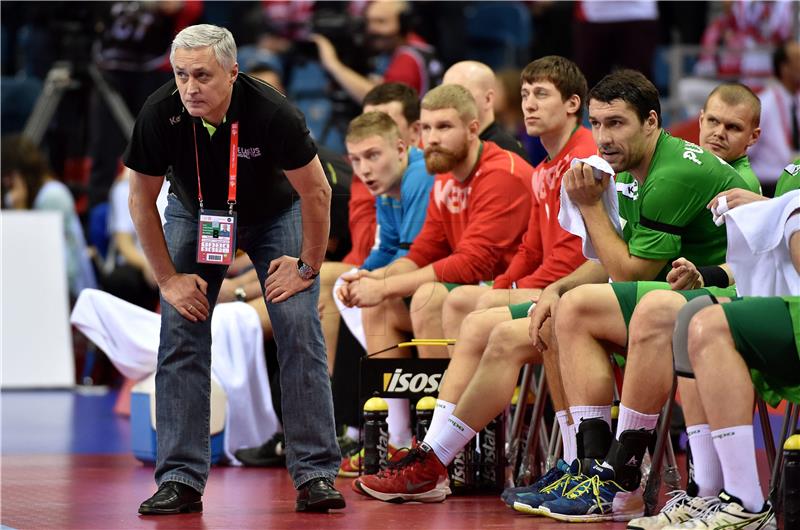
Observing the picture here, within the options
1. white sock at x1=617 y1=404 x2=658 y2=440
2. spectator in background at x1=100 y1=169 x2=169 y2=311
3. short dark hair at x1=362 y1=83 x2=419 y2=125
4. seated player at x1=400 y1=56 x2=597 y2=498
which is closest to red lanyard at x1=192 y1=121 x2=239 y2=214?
seated player at x1=400 y1=56 x2=597 y2=498

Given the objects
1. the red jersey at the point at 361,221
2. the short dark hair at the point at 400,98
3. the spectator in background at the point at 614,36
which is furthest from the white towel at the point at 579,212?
the spectator in background at the point at 614,36

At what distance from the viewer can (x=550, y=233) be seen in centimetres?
540

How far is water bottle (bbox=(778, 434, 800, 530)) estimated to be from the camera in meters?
3.85

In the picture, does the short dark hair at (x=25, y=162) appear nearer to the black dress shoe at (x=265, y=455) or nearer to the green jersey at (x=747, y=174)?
the black dress shoe at (x=265, y=455)

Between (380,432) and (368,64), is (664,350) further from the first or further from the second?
(368,64)

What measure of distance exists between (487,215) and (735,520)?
2.28 metres

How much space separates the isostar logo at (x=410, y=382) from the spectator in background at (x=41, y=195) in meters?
5.34

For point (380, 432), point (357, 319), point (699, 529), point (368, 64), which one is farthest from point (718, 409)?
point (368, 64)

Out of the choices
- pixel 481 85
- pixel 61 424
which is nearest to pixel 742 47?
pixel 481 85

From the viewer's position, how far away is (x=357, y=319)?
20.9 ft

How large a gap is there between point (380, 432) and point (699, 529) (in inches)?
75.0

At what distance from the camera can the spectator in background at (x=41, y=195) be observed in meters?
10.4

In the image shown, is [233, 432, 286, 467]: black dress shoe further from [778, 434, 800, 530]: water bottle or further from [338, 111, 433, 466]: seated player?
[778, 434, 800, 530]: water bottle

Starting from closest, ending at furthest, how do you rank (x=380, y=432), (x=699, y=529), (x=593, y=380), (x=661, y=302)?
(x=699, y=529), (x=661, y=302), (x=593, y=380), (x=380, y=432)
